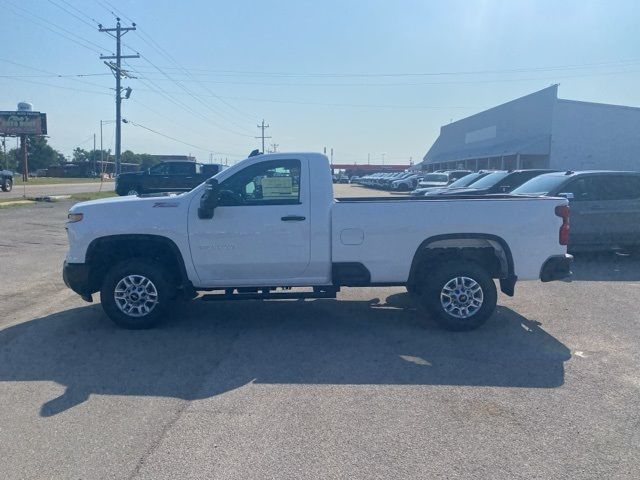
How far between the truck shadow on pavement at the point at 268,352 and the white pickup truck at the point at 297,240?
1.48ft

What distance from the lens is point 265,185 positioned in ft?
22.6

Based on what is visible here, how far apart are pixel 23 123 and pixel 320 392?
6787 centimetres

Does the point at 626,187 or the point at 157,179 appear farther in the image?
the point at 157,179

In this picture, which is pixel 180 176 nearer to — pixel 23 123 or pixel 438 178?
pixel 438 178

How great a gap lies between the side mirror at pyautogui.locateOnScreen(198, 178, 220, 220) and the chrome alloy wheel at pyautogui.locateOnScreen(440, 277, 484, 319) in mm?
2882

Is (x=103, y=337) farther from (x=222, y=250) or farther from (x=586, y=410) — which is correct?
(x=586, y=410)

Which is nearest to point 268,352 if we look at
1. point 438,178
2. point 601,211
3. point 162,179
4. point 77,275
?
point 77,275

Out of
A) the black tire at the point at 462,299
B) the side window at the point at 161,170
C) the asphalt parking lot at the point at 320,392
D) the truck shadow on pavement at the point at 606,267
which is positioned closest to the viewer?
the asphalt parking lot at the point at 320,392

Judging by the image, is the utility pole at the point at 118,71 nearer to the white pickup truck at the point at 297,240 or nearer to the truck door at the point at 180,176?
the truck door at the point at 180,176

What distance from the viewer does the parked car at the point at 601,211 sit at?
11102 millimetres

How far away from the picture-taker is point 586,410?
4633 millimetres

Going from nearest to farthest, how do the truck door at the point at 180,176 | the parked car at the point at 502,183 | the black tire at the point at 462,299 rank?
the black tire at the point at 462,299 < the parked car at the point at 502,183 < the truck door at the point at 180,176

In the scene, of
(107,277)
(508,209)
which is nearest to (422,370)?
(508,209)

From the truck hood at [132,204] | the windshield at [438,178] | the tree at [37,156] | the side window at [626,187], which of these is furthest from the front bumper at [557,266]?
the tree at [37,156]
